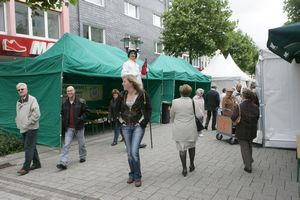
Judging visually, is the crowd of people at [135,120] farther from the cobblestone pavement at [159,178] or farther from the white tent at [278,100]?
the white tent at [278,100]

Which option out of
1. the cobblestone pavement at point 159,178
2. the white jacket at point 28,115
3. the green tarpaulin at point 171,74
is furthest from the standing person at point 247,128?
the green tarpaulin at point 171,74

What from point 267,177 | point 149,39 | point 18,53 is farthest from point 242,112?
point 149,39

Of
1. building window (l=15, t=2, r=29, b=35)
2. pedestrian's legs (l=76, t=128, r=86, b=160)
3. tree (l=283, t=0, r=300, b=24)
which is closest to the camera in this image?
pedestrian's legs (l=76, t=128, r=86, b=160)

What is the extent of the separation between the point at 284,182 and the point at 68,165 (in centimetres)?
429

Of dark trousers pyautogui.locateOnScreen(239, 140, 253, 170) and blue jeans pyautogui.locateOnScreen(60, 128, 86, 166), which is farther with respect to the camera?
blue jeans pyautogui.locateOnScreen(60, 128, 86, 166)

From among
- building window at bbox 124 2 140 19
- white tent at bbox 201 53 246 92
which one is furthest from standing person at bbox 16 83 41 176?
building window at bbox 124 2 140 19

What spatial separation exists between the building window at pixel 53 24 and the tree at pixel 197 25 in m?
9.41

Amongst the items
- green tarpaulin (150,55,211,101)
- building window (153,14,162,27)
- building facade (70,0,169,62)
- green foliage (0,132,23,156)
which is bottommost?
green foliage (0,132,23,156)

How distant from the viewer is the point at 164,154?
7.54 m

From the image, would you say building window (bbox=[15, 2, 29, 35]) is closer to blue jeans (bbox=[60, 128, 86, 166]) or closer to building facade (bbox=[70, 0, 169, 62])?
building facade (bbox=[70, 0, 169, 62])

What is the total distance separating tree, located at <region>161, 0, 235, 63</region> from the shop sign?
10781 millimetres

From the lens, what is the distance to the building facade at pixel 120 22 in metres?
17.6

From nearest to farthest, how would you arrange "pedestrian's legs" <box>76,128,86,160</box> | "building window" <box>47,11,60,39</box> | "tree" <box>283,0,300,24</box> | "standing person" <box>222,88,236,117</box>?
"pedestrian's legs" <box>76,128,86,160</box>
"standing person" <box>222,88,236,117</box>
"building window" <box>47,11,60,39</box>
"tree" <box>283,0,300,24</box>

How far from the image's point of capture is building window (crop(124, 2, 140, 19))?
2225 centimetres
